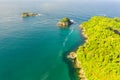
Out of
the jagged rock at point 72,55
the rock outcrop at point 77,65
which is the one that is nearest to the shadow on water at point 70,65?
the rock outcrop at point 77,65

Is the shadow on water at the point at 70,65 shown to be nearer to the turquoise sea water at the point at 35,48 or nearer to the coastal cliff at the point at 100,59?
the turquoise sea water at the point at 35,48

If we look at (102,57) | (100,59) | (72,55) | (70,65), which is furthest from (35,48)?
(102,57)

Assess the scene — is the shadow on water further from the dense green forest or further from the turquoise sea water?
the dense green forest

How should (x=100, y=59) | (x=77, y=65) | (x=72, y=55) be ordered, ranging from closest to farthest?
(x=100, y=59) < (x=77, y=65) < (x=72, y=55)

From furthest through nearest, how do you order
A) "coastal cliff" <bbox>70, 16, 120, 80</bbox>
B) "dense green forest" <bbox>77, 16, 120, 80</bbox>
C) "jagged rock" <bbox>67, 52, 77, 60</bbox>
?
"jagged rock" <bbox>67, 52, 77, 60</bbox> < "coastal cliff" <bbox>70, 16, 120, 80</bbox> < "dense green forest" <bbox>77, 16, 120, 80</bbox>

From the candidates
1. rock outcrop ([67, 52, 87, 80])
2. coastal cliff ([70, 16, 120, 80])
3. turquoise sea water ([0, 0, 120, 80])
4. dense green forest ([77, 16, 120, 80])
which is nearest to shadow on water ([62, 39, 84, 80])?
turquoise sea water ([0, 0, 120, 80])

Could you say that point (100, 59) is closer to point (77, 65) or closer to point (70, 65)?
point (77, 65)

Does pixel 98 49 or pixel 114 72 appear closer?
pixel 114 72

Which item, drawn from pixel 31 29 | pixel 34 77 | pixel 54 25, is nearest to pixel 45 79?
pixel 34 77

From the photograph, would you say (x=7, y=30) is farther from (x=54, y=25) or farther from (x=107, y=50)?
(x=107, y=50)

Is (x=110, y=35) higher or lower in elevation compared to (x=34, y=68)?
higher

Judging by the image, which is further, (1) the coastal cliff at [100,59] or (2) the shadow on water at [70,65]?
(2) the shadow on water at [70,65]
